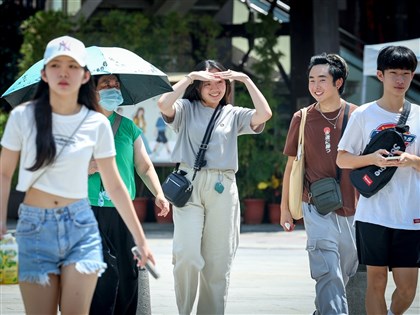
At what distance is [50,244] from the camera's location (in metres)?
5.65

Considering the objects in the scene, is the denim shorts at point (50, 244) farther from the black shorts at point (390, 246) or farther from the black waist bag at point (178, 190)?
the black shorts at point (390, 246)

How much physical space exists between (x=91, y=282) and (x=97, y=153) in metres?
0.68

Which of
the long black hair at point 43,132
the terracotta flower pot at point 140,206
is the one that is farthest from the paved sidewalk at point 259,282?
the long black hair at point 43,132

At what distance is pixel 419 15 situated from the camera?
25.4 metres

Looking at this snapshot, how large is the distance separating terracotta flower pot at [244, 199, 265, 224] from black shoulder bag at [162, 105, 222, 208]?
1303 centimetres

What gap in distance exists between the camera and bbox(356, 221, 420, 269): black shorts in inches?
292

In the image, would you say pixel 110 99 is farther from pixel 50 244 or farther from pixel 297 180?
pixel 50 244

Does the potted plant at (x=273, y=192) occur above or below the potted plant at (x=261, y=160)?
below

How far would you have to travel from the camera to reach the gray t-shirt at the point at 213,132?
8070mm

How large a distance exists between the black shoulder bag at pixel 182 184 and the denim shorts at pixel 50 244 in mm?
2240

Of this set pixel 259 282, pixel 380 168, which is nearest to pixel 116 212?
pixel 380 168

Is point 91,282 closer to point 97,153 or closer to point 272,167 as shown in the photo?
point 97,153

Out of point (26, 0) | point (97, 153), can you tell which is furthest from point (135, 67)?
point (26, 0)

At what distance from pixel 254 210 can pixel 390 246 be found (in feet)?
45.0
